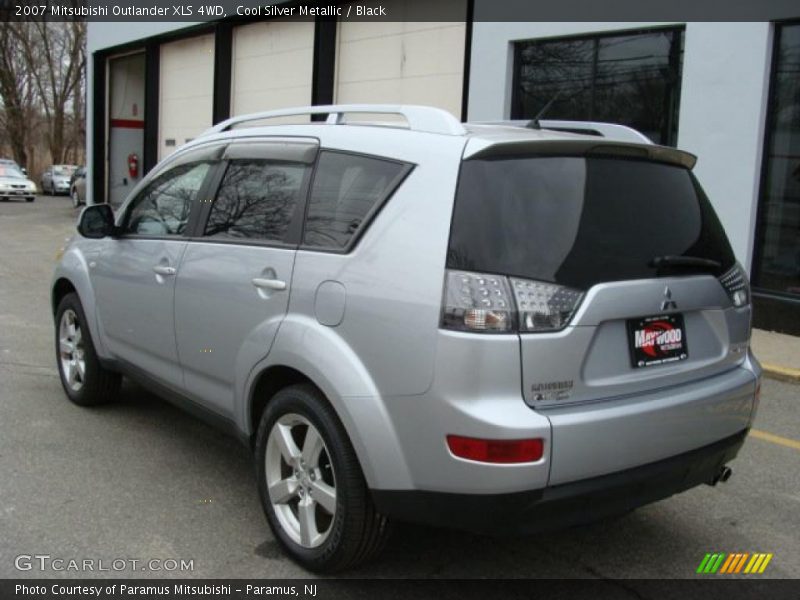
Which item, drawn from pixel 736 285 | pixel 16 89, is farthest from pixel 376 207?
pixel 16 89

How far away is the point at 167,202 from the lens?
449 cm

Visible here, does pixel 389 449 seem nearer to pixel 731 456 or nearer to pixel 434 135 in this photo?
pixel 434 135

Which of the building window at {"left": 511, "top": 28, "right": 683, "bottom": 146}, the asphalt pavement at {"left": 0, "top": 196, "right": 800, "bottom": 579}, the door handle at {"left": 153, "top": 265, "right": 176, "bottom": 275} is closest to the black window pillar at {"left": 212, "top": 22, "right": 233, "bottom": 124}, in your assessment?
the building window at {"left": 511, "top": 28, "right": 683, "bottom": 146}

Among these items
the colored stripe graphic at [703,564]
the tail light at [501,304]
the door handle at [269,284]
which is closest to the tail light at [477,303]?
the tail light at [501,304]

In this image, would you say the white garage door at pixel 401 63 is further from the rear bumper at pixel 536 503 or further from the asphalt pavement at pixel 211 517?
the rear bumper at pixel 536 503

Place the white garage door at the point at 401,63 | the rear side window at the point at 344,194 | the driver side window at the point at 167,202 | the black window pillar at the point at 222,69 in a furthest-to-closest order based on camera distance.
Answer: the black window pillar at the point at 222,69 → the white garage door at the point at 401,63 → the driver side window at the point at 167,202 → the rear side window at the point at 344,194

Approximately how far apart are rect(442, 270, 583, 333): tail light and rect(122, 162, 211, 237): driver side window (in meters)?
2.00

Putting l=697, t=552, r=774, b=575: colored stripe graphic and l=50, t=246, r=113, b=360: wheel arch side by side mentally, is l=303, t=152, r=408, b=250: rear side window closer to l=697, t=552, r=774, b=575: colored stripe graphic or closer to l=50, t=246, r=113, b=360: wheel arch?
l=697, t=552, r=774, b=575: colored stripe graphic

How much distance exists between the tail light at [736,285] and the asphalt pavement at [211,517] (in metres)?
1.11

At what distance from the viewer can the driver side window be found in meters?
4.24

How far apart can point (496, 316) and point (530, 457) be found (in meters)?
0.47

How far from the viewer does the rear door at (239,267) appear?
340 centimetres

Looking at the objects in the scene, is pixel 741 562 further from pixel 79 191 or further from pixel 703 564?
pixel 79 191

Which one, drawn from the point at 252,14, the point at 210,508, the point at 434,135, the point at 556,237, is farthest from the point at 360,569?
the point at 252,14
